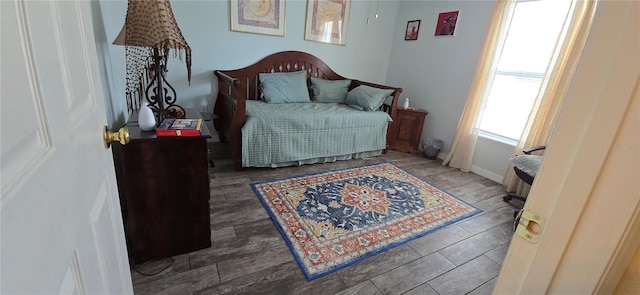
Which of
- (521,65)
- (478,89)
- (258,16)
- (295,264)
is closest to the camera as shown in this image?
(295,264)

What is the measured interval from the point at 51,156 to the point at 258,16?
10.5ft

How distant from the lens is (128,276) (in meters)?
0.84

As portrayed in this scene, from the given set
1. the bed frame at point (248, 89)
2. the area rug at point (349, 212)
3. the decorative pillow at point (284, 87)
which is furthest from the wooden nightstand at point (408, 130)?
the decorative pillow at point (284, 87)

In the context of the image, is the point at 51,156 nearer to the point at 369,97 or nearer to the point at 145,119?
the point at 145,119

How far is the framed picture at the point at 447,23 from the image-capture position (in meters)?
3.24

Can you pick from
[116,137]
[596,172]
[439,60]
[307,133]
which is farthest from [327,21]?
[596,172]

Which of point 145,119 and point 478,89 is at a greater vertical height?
point 478,89

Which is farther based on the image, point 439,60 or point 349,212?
point 439,60

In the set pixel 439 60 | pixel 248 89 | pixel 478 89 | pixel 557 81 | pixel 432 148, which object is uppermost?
pixel 439 60

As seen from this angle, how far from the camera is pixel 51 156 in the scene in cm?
37

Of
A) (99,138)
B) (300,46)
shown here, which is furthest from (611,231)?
(300,46)

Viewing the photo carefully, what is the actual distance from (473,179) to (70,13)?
3308mm

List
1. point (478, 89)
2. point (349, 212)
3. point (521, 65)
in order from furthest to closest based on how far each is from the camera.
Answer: point (478, 89), point (521, 65), point (349, 212)

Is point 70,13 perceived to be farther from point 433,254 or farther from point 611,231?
point 433,254
